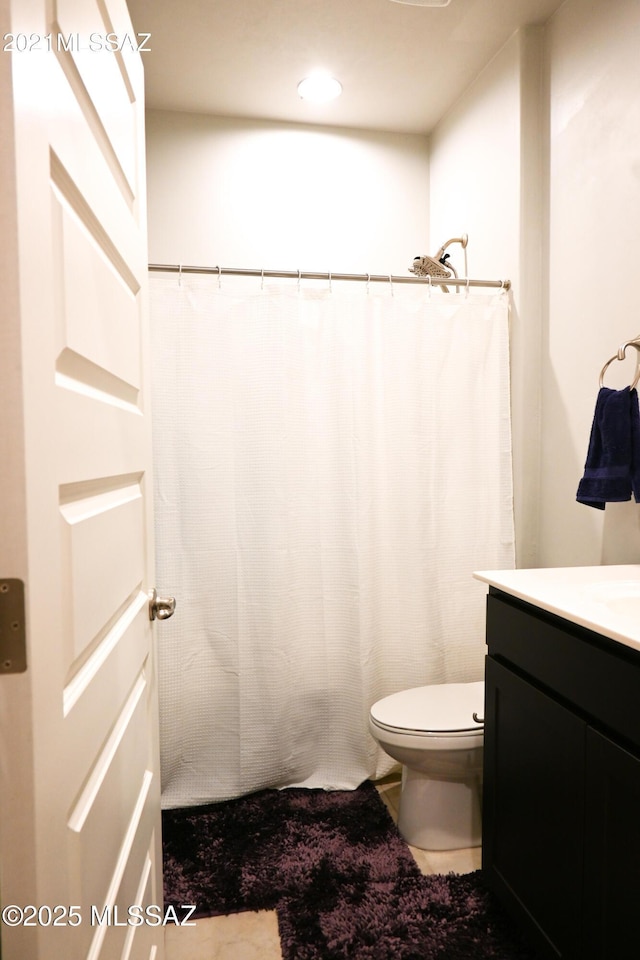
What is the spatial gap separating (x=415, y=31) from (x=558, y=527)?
1779mm

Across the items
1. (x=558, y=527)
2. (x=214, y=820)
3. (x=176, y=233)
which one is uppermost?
(x=176, y=233)

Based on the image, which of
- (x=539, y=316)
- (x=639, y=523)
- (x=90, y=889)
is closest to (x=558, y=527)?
(x=639, y=523)

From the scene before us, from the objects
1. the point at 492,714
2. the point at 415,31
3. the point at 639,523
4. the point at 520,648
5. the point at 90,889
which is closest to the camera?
the point at 90,889

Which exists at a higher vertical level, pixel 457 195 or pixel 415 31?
pixel 415 31

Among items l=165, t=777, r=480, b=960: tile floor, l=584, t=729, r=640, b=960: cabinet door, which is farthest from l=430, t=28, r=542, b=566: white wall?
l=165, t=777, r=480, b=960: tile floor

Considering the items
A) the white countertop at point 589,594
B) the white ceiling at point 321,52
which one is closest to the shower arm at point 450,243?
the white ceiling at point 321,52

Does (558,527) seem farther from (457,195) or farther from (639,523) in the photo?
(457,195)

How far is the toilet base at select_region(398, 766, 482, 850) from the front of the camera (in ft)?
5.85

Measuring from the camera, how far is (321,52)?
2170 millimetres

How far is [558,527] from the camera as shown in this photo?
2.04m

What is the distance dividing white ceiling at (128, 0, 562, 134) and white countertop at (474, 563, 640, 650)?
5.99ft

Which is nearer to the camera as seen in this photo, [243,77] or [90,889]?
[90,889]

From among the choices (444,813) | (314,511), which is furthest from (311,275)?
(444,813)

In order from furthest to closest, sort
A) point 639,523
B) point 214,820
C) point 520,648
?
point 214,820, point 639,523, point 520,648
